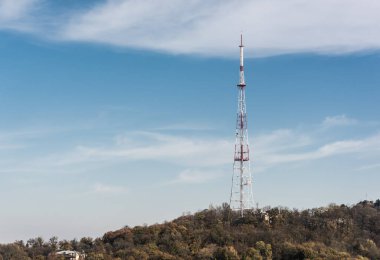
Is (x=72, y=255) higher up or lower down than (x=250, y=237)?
lower down

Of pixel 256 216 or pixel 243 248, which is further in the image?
pixel 256 216

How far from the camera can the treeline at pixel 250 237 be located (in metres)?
69.3

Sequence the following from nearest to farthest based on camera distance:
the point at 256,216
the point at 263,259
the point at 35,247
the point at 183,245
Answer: the point at 263,259 → the point at 183,245 → the point at 256,216 → the point at 35,247

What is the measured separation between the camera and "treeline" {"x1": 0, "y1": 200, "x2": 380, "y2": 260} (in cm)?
6931

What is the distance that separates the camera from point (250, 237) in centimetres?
7350

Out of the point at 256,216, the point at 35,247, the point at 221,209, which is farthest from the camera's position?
the point at 35,247

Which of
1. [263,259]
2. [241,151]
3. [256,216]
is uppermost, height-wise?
[241,151]

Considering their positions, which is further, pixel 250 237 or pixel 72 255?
pixel 72 255

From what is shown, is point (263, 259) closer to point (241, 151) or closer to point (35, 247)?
point (241, 151)

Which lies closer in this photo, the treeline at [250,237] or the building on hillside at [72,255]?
the treeline at [250,237]

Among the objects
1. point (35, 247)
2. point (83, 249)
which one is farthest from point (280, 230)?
point (35, 247)

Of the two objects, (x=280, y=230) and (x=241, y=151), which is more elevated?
(x=241, y=151)

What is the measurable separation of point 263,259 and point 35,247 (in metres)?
43.0

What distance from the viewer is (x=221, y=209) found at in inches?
3408
